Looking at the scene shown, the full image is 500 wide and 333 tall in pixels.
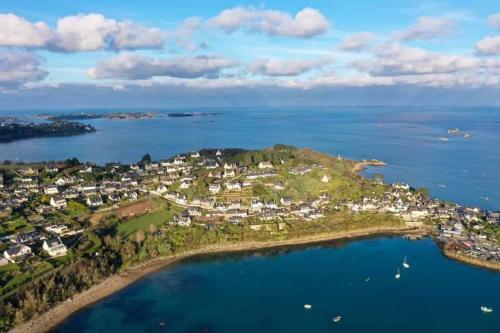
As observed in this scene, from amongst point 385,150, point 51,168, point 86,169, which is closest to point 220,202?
point 86,169

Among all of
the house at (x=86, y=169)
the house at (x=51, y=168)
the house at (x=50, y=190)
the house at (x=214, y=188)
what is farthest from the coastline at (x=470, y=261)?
the house at (x=51, y=168)

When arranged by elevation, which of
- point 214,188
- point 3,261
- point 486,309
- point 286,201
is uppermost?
point 214,188

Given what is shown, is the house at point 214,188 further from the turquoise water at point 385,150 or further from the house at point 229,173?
the turquoise water at point 385,150

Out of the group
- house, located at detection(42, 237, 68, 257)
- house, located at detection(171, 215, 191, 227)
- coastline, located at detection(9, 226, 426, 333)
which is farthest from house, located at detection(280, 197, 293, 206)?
house, located at detection(42, 237, 68, 257)

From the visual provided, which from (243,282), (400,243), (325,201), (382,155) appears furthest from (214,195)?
(382,155)

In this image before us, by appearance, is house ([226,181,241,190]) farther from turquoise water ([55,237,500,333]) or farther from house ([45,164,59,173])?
house ([45,164,59,173])

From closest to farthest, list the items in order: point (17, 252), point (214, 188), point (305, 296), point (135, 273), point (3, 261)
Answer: point (305, 296), point (3, 261), point (17, 252), point (135, 273), point (214, 188)

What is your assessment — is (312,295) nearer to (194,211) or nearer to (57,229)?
(194,211)
